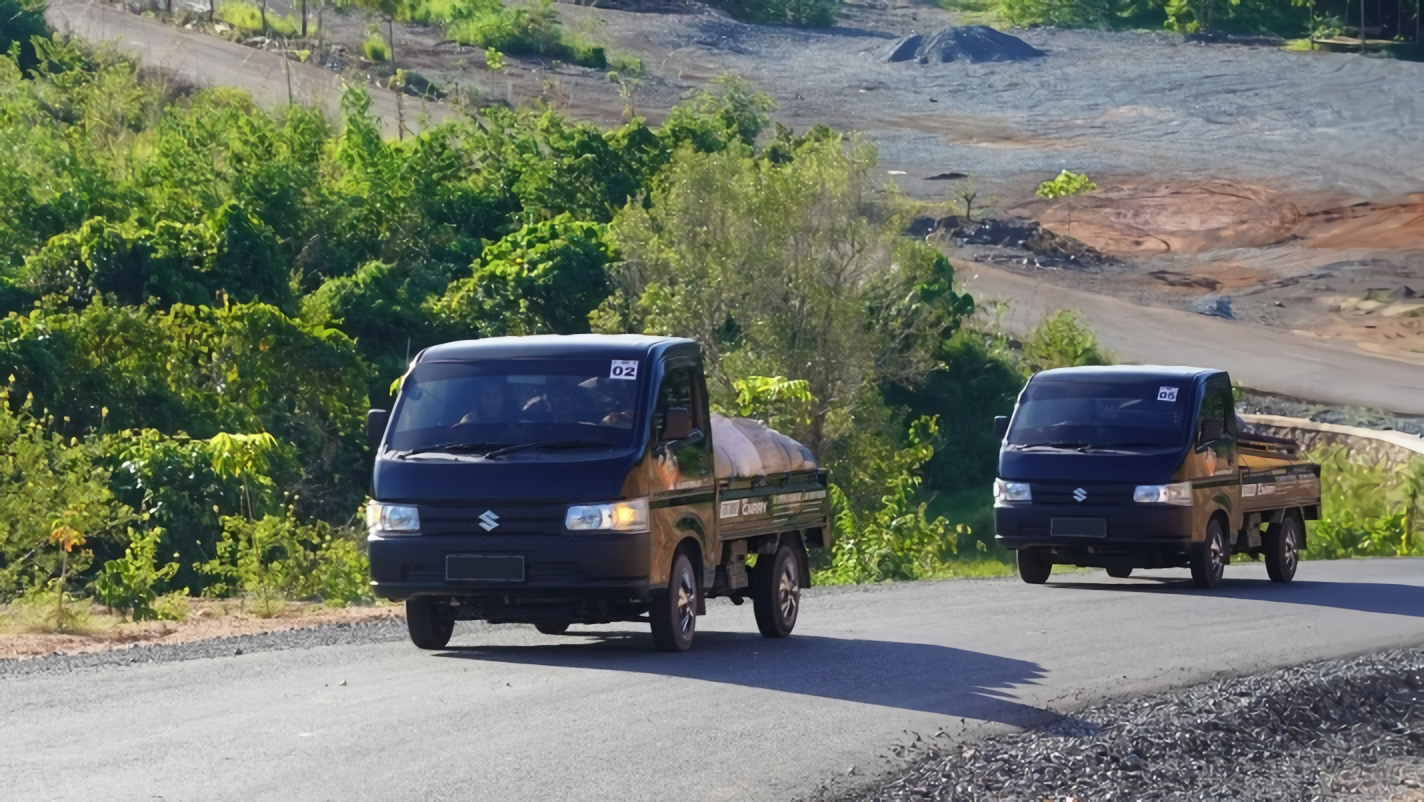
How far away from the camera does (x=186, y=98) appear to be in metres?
58.9

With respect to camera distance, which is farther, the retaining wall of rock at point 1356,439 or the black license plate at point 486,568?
the retaining wall of rock at point 1356,439

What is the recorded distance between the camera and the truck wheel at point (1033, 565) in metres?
21.0

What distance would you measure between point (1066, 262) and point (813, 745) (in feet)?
177

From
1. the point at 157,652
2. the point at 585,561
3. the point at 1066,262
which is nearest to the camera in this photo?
the point at 585,561

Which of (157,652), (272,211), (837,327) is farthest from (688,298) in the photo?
(157,652)

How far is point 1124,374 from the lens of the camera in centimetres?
2030

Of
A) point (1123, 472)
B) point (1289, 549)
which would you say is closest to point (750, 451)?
point (1123, 472)

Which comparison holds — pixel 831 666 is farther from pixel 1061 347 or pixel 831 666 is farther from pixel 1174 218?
pixel 1174 218

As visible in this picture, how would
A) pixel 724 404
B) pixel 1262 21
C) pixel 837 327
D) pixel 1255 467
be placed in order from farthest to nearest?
pixel 1262 21 → pixel 837 327 → pixel 724 404 → pixel 1255 467

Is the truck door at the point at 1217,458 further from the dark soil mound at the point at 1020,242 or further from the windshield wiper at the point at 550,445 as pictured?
the dark soil mound at the point at 1020,242

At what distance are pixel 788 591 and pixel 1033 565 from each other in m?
6.95

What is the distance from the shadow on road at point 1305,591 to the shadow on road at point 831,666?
6.37m

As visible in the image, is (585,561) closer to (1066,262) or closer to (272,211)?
(272,211)

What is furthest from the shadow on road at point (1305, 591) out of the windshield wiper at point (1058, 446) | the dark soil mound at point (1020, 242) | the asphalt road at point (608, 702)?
the dark soil mound at point (1020, 242)
